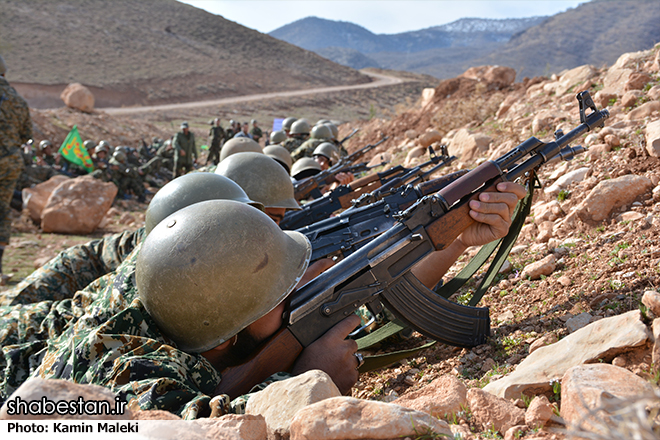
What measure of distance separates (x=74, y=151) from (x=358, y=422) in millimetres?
14647

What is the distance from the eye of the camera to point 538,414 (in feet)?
5.41

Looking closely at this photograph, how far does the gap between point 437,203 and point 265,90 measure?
4459cm

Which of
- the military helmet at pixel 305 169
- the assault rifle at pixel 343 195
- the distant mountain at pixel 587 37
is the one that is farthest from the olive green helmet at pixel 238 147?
the distant mountain at pixel 587 37

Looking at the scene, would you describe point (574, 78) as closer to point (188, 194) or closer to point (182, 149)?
point (188, 194)

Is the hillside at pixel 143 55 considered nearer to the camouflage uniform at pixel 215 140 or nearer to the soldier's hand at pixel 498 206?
the camouflage uniform at pixel 215 140

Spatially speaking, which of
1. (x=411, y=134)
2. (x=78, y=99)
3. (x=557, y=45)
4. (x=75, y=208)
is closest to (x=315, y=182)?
(x=411, y=134)

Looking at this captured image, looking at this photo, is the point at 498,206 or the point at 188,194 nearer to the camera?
the point at 498,206

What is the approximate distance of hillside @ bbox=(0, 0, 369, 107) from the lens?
3644 centimetres

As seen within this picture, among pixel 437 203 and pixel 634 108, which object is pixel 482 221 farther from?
pixel 634 108

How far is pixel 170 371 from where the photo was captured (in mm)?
2012

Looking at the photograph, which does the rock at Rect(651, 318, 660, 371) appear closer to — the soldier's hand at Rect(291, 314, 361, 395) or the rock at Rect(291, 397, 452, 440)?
the rock at Rect(291, 397, 452, 440)

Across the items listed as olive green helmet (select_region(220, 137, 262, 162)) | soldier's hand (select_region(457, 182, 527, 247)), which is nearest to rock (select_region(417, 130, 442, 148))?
olive green helmet (select_region(220, 137, 262, 162))

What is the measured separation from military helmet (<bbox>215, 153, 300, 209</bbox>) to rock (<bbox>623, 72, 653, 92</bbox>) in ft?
13.3

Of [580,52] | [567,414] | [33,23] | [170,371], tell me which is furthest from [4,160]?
[580,52]
